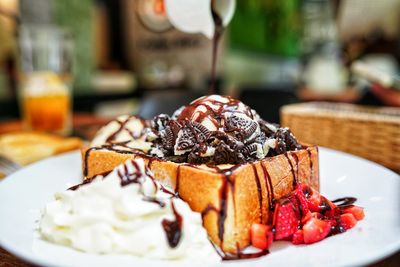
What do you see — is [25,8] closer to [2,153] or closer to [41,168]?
[2,153]

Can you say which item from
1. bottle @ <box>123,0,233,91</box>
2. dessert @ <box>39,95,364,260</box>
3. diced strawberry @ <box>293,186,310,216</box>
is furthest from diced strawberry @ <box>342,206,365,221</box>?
bottle @ <box>123,0,233,91</box>

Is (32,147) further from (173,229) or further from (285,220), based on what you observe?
(285,220)

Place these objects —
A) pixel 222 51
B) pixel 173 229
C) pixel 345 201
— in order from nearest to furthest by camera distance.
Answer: pixel 173 229 → pixel 345 201 → pixel 222 51

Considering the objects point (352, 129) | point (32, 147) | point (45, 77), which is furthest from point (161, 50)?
point (352, 129)

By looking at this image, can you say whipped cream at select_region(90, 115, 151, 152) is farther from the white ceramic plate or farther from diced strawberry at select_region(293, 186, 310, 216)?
diced strawberry at select_region(293, 186, 310, 216)

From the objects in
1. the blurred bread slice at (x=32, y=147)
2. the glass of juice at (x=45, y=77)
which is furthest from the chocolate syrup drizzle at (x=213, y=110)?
the glass of juice at (x=45, y=77)

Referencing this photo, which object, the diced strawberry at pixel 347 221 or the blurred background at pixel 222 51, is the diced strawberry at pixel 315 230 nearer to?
the diced strawberry at pixel 347 221
